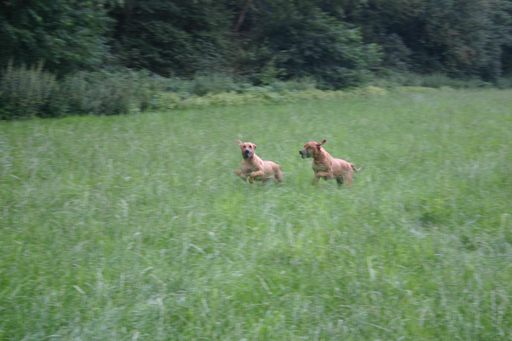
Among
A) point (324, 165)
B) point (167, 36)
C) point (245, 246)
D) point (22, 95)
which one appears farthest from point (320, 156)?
point (167, 36)

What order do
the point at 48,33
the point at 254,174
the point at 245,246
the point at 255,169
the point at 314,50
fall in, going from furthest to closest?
the point at 314,50, the point at 48,33, the point at 255,169, the point at 254,174, the point at 245,246

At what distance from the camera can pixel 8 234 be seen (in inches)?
192

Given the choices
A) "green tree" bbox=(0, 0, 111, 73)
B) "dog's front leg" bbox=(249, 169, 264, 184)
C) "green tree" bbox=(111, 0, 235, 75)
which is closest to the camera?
"dog's front leg" bbox=(249, 169, 264, 184)

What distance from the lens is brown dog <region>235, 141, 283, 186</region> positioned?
710 cm

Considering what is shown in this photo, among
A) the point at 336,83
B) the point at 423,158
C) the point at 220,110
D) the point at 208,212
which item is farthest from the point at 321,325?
the point at 336,83

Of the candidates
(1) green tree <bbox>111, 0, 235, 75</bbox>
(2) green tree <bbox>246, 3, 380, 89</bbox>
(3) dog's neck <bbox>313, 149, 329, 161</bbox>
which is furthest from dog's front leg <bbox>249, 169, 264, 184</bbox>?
(2) green tree <bbox>246, 3, 380, 89</bbox>

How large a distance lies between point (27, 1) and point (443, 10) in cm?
2972

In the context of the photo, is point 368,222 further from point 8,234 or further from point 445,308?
point 8,234

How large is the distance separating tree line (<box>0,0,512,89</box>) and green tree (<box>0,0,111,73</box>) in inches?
1.3

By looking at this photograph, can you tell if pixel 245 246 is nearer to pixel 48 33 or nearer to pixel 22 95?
pixel 22 95

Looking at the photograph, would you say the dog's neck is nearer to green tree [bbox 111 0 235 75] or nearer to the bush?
the bush

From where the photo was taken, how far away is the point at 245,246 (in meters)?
4.81

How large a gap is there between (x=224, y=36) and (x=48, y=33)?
11731mm

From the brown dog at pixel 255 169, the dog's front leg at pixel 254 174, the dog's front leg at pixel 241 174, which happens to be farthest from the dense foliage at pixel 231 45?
the dog's front leg at pixel 254 174
